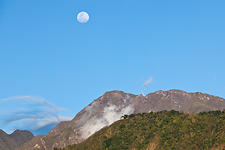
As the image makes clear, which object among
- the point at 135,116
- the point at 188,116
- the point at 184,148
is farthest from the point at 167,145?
the point at 135,116

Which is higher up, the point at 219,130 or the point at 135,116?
the point at 135,116

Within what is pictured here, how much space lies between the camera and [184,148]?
86.9 meters

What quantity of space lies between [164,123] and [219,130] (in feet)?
63.4

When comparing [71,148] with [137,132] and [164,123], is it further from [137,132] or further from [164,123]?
[164,123]

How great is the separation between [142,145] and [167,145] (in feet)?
26.5

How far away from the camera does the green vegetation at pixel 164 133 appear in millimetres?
88250

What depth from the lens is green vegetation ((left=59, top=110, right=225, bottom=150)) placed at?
8825cm

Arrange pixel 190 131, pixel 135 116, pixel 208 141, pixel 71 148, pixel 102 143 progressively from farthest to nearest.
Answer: pixel 135 116 < pixel 71 148 < pixel 102 143 < pixel 190 131 < pixel 208 141

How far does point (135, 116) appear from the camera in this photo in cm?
12069

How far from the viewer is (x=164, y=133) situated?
97375mm

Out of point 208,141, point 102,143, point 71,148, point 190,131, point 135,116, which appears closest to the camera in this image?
point 208,141

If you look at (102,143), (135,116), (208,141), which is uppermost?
(135,116)

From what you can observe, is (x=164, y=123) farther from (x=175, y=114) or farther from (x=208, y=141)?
(x=208, y=141)

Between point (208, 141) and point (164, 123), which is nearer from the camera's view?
point (208, 141)
